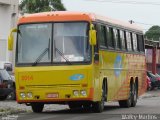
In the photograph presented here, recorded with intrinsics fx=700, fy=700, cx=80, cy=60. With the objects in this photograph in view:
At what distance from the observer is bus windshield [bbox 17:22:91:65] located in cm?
2136

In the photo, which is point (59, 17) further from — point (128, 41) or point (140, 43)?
point (140, 43)

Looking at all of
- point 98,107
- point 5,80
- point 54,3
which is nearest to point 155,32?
point 54,3

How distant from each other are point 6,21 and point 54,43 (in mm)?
41463

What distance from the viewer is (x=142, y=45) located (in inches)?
1181

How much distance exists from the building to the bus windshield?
3931 cm

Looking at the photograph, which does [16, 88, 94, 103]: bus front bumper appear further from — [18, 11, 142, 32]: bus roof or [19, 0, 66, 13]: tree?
[19, 0, 66, 13]: tree

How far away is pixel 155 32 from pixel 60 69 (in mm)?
113226

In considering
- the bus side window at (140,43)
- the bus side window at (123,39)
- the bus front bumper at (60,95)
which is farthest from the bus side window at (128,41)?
the bus front bumper at (60,95)

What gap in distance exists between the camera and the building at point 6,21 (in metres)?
61.4

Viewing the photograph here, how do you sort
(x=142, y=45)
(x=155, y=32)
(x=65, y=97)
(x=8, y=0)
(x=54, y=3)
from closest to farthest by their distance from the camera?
1. (x=65, y=97)
2. (x=142, y=45)
3. (x=8, y=0)
4. (x=54, y=3)
5. (x=155, y=32)

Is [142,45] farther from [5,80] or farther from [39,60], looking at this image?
[39,60]

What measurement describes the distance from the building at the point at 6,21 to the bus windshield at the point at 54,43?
39307mm

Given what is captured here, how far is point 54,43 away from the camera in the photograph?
21547 mm

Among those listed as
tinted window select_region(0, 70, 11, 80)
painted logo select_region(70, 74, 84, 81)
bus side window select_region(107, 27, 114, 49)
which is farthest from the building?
painted logo select_region(70, 74, 84, 81)
